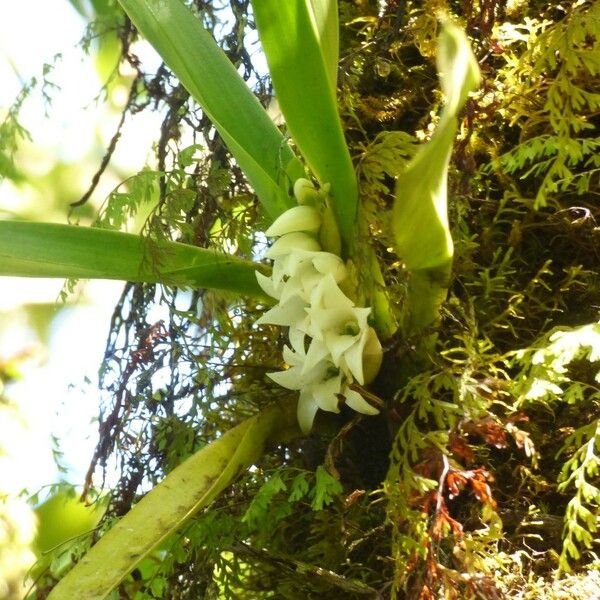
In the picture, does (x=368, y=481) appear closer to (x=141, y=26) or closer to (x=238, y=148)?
(x=238, y=148)

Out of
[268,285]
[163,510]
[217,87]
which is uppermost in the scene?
[217,87]

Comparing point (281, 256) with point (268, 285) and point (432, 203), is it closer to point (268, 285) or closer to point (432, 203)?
point (268, 285)

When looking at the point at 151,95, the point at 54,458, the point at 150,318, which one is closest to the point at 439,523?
the point at 150,318

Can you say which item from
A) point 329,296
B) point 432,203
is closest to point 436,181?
point 432,203

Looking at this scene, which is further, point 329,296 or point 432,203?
point 329,296

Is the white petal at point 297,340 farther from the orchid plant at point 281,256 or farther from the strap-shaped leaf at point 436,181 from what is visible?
the strap-shaped leaf at point 436,181

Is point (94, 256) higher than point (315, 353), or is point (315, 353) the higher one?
point (94, 256)
